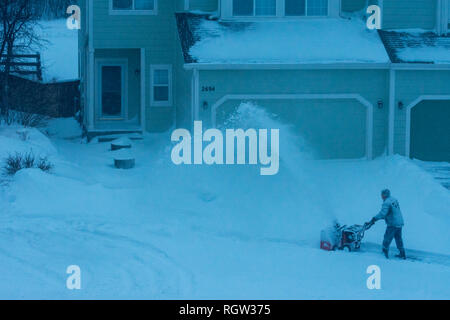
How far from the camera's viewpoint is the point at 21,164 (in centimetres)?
1905

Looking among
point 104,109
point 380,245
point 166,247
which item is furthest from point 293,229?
point 104,109

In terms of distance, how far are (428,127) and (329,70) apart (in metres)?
3.77

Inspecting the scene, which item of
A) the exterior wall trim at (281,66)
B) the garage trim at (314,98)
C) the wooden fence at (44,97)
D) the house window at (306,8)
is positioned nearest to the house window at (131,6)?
the house window at (306,8)

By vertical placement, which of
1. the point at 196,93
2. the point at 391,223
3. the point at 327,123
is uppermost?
the point at 196,93

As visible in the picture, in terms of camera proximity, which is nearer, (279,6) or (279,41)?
(279,41)

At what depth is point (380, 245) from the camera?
15.4 metres

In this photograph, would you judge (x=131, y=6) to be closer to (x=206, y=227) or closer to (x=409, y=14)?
(x=409, y=14)

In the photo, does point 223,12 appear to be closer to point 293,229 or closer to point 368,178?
point 368,178

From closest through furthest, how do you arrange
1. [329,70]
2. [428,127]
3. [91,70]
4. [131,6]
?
1. [329,70]
2. [428,127]
3. [131,6]
4. [91,70]

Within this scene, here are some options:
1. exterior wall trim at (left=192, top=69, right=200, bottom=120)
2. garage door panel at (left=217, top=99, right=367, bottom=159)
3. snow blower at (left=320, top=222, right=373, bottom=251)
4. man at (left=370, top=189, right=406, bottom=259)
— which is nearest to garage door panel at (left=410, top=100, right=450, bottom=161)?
garage door panel at (left=217, top=99, right=367, bottom=159)

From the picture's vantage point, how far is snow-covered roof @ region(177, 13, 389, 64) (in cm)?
2130

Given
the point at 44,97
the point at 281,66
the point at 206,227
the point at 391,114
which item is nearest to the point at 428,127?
the point at 391,114

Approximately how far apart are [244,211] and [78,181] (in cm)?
452

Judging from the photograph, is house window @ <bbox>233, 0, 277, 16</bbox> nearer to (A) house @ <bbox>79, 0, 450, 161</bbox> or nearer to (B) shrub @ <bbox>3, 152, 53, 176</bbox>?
(A) house @ <bbox>79, 0, 450, 161</bbox>
